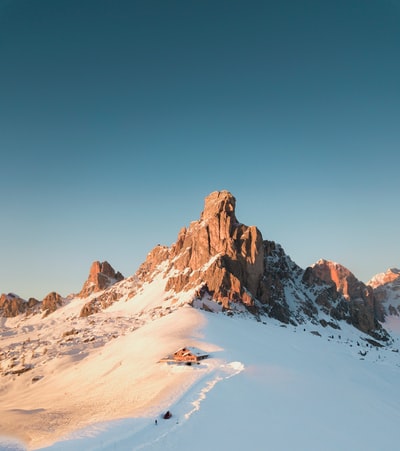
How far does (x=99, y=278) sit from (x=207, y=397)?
549 ft

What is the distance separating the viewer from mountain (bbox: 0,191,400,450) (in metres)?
24.8

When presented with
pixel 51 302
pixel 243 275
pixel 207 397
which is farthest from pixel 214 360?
pixel 51 302

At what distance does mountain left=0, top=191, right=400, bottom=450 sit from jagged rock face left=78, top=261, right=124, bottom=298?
37.8 m

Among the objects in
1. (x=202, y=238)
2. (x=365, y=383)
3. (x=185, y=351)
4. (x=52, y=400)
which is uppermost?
(x=202, y=238)

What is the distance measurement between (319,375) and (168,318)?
3705 cm

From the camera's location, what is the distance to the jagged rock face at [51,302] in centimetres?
17864

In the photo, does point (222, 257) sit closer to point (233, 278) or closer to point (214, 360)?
point (233, 278)

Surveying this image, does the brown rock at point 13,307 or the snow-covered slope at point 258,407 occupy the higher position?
the brown rock at point 13,307

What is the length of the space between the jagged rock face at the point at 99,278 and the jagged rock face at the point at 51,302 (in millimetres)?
11644

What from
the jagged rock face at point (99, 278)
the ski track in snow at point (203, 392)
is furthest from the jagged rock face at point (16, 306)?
the ski track in snow at point (203, 392)

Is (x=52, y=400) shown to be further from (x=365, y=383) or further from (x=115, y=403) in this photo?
(x=365, y=383)

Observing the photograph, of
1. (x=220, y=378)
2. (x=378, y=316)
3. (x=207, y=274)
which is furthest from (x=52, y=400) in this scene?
(x=378, y=316)

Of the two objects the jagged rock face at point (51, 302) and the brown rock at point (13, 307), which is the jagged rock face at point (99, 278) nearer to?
the jagged rock face at point (51, 302)

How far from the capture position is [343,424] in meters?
25.0
